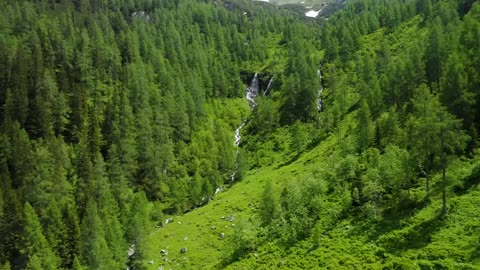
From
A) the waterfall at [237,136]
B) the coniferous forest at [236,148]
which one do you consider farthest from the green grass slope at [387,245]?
the waterfall at [237,136]

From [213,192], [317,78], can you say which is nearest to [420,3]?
[317,78]

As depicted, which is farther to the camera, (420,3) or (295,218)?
(420,3)

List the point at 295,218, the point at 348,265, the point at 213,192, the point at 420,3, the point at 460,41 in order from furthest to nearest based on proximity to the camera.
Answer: the point at 420,3 → the point at 213,192 → the point at 460,41 → the point at 295,218 → the point at 348,265

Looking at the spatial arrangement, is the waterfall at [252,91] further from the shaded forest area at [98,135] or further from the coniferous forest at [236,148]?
the shaded forest area at [98,135]

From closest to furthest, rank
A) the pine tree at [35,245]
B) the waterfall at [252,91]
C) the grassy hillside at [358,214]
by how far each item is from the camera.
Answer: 1. the grassy hillside at [358,214]
2. the pine tree at [35,245]
3. the waterfall at [252,91]

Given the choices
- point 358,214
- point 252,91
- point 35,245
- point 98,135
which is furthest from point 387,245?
point 252,91

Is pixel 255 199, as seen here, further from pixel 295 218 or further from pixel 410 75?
pixel 410 75

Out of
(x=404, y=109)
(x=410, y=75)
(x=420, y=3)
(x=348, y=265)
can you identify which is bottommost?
(x=348, y=265)

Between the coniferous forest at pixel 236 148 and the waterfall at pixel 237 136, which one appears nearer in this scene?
the coniferous forest at pixel 236 148
